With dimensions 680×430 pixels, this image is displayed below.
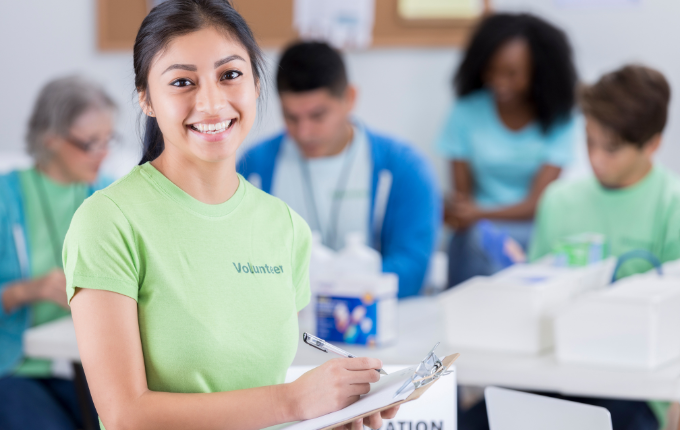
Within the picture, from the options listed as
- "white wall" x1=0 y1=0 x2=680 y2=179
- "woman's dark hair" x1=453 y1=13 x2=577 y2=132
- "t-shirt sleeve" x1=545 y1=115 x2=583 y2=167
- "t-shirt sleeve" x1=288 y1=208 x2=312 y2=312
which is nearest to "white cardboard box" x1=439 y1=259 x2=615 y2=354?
"t-shirt sleeve" x1=288 y1=208 x2=312 y2=312

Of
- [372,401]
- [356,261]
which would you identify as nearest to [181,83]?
[372,401]

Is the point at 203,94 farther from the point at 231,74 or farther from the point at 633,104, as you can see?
the point at 633,104

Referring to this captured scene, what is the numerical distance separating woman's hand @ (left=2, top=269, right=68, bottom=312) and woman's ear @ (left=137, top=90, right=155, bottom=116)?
3.27 feet

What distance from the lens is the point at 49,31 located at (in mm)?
3434

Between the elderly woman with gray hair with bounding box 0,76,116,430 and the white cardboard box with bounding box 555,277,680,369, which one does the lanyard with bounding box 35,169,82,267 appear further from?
the white cardboard box with bounding box 555,277,680,369

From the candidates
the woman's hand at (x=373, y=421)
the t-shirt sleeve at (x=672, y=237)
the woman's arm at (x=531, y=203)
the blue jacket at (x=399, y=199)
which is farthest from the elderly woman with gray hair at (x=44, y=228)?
the t-shirt sleeve at (x=672, y=237)

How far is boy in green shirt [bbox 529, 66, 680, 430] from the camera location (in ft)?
6.00

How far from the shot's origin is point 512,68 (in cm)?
284

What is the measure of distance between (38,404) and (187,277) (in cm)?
104

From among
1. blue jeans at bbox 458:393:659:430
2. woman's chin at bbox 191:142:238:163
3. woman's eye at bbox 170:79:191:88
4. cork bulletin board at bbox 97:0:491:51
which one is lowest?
blue jeans at bbox 458:393:659:430

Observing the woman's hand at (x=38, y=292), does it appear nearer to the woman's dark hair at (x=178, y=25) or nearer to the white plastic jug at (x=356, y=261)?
the white plastic jug at (x=356, y=261)

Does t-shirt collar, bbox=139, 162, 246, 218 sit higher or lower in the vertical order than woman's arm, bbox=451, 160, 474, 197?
higher

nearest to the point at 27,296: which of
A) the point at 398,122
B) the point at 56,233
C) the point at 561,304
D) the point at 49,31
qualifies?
the point at 56,233

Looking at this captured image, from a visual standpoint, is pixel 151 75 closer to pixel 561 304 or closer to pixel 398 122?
pixel 561 304
